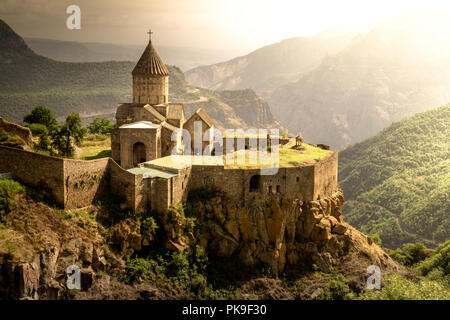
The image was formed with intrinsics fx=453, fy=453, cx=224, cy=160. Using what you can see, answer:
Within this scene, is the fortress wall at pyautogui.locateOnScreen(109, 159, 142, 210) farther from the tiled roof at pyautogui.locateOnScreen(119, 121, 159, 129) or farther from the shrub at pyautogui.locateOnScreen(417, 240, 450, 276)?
the shrub at pyautogui.locateOnScreen(417, 240, 450, 276)

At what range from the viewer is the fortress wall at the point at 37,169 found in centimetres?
2098

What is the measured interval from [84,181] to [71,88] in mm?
71354

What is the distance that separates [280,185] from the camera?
89.7ft

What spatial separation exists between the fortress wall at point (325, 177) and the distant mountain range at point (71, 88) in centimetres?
4392

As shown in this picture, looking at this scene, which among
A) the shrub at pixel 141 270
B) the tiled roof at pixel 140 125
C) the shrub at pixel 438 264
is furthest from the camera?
the shrub at pixel 438 264

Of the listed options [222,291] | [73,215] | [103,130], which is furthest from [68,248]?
→ [103,130]

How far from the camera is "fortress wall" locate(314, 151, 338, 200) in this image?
28.6 meters

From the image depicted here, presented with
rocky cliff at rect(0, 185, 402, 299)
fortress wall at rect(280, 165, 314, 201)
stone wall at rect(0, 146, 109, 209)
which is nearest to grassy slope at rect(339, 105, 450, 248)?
rocky cliff at rect(0, 185, 402, 299)

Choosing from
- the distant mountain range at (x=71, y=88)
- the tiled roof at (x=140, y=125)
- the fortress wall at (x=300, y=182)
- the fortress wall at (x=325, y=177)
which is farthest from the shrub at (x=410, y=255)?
the distant mountain range at (x=71, y=88)

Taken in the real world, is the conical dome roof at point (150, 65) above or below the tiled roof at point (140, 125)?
above

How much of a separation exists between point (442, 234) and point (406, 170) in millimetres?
15576

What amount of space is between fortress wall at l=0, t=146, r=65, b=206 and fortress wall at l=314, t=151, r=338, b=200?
1509 centimetres

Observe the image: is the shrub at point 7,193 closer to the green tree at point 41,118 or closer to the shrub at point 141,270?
the shrub at point 141,270

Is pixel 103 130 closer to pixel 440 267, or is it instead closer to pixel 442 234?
pixel 440 267
